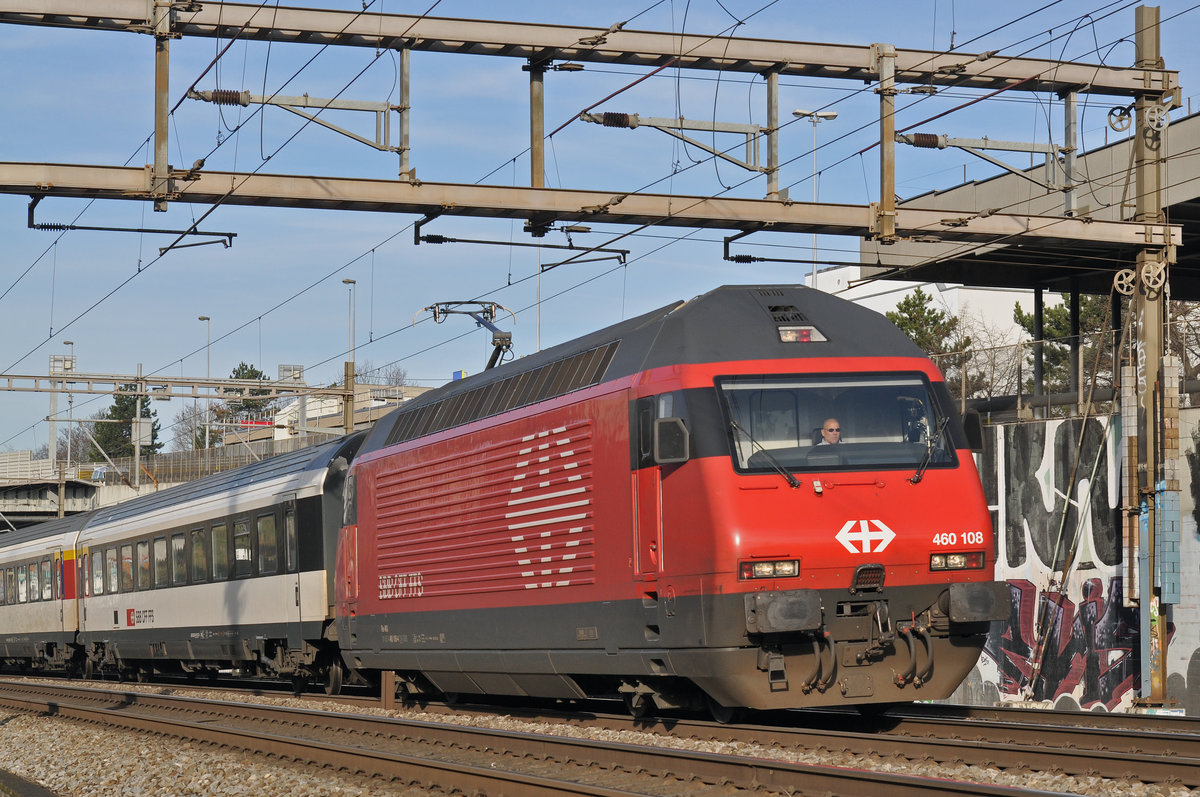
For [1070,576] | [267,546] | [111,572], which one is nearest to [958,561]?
[1070,576]

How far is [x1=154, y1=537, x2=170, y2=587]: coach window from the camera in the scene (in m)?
26.4

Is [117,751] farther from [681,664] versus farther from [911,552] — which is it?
[911,552]

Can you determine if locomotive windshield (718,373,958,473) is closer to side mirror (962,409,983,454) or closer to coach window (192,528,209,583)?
side mirror (962,409,983,454)

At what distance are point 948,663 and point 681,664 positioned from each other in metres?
2.28

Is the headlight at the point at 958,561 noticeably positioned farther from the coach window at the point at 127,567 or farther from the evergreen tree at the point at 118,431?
the evergreen tree at the point at 118,431

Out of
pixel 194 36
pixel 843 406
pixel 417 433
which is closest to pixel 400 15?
pixel 194 36

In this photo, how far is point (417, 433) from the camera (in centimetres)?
1775

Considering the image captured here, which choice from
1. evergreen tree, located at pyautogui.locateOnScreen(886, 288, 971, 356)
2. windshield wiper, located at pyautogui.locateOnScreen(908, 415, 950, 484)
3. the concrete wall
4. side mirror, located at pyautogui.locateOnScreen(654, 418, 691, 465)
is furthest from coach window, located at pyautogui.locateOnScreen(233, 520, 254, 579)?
evergreen tree, located at pyautogui.locateOnScreen(886, 288, 971, 356)

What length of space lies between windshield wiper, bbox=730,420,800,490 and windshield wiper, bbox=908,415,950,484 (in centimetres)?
112

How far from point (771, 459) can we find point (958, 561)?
1.87 metres

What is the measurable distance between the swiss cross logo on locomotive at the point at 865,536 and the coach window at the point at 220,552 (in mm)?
14778

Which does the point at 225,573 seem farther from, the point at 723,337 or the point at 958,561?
the point at 958,561

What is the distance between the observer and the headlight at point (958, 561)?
1182 cm

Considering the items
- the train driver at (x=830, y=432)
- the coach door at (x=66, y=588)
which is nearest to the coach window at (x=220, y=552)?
the coach door at (x=66, y=588)
